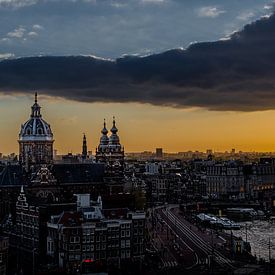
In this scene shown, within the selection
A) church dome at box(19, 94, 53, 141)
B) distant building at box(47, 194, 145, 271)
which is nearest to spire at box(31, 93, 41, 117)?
church dome at box(19, 94, 53, 141)

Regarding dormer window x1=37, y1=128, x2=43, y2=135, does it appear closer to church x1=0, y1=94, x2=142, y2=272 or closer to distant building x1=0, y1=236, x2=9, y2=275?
church x1=0, y1=94, x2=142, y2=272

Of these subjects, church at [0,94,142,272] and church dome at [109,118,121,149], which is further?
church dome at [109,118,121,149]

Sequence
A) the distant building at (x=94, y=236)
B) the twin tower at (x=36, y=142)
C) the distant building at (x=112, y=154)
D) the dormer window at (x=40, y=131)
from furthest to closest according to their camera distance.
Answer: the dormer window at (x=40, y=131)
the twin tower at (x=36, y=142)
the distant building at (x=112, y=154)
the distant building at (x=94, y=236)

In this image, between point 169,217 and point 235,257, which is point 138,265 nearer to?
point 235,257

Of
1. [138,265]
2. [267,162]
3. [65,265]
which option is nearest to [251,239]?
[138,265]

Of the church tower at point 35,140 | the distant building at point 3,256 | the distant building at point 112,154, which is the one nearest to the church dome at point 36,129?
the church tower at point 35,140

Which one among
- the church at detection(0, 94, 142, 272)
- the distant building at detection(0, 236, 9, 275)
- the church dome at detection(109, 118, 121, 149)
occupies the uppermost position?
the church dome at detection(109, 118, 121, 149)

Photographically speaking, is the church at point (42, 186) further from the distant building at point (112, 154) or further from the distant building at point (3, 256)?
the distant building at point (3, 256)

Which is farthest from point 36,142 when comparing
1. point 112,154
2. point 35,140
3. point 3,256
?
point 3,256
